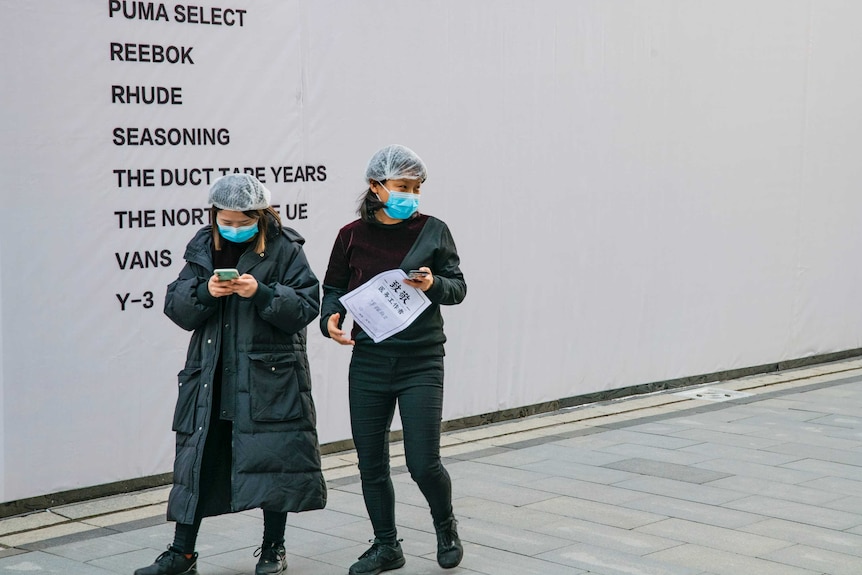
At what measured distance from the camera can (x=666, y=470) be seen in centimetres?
743

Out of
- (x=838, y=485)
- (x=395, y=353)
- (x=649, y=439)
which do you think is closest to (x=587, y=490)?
(x=838, y=485)

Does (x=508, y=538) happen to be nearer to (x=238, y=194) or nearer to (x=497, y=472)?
(x=497, y=472)

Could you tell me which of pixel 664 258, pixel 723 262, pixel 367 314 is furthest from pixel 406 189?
pixel 723 262

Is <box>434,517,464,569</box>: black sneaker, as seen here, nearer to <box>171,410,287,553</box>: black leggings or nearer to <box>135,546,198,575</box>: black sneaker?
<box>171,410,287,553</box>: black leggings

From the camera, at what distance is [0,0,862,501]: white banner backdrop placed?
253 inches

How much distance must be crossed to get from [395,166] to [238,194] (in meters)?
0.67

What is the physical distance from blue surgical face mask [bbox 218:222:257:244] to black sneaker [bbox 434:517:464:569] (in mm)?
1496

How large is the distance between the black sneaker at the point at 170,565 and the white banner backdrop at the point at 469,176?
5.02ft

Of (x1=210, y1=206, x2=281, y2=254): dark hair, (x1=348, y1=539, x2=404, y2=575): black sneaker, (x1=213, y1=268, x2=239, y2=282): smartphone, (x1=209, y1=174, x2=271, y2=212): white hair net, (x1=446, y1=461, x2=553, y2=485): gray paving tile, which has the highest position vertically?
(x1=209, y1=174, x2=271, y2=212): white hair net

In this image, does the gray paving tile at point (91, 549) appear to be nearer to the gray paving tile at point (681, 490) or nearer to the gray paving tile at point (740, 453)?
the gray paving tile at point (681, 490)

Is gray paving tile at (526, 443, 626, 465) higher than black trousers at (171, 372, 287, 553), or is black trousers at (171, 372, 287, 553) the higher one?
black trousers at (171, 372, 287, 553)

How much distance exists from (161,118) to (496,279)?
288 cm

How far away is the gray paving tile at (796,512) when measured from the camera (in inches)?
246


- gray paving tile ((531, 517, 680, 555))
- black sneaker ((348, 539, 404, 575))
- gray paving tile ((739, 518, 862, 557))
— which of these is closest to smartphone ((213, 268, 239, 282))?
black sneaker ((348, 539, 404, 575))
